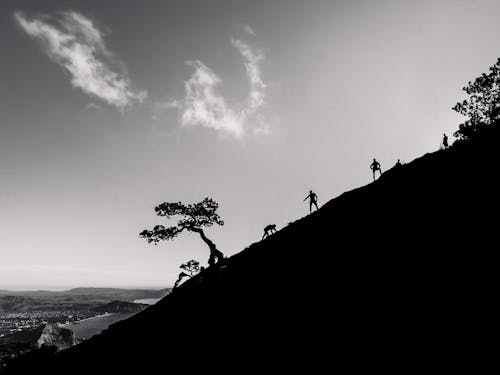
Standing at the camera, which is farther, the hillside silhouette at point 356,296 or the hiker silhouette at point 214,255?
the hiker silhouette at point 214,255

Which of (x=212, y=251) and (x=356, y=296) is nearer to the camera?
(x=356, y=296)

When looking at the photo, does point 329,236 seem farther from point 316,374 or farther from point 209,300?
point 316,374

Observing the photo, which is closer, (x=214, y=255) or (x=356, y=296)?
(x=356, y=296)

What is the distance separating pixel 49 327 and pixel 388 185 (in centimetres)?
21606

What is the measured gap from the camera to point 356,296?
13.4 metres

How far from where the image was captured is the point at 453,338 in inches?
369

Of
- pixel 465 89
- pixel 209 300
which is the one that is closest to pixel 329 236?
pixel 209 300

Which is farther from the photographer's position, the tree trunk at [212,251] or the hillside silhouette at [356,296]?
the tree trunk at [212,251]

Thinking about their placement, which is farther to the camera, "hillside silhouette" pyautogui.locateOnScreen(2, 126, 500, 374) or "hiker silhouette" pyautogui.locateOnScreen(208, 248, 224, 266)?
"hiker silhouette" pyautogui.locateOnScreen(208, 248, 224, 266)

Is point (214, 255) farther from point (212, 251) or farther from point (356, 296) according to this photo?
point (356, 296)

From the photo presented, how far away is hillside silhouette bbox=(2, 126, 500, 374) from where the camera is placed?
408 inches

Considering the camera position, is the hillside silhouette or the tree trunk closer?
the hillside silhouette

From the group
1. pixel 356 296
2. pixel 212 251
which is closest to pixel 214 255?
pixel 212 251

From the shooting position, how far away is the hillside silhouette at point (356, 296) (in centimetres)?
1035
